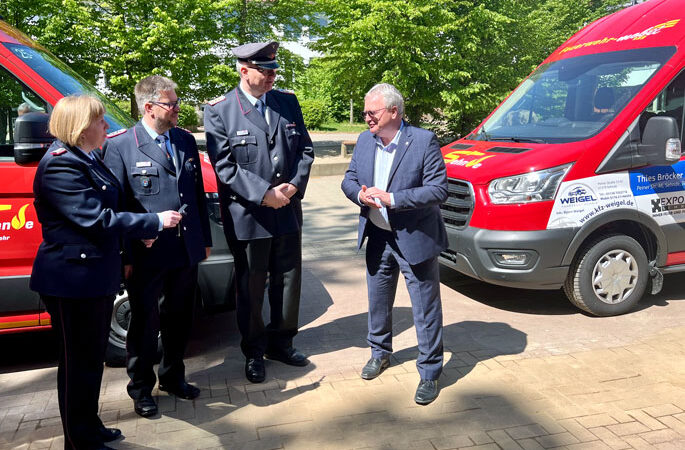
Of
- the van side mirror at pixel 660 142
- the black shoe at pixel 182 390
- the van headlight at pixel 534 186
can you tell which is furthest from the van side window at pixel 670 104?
the black shoe at pixel 182 390

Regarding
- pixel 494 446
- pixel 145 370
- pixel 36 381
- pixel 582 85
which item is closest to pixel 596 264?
pixel 582 85

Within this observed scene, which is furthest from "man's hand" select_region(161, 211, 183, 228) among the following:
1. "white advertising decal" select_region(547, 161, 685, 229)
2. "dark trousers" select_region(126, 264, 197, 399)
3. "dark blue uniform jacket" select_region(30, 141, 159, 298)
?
"white advertising decal" select_region(547, 161, 685, 229)

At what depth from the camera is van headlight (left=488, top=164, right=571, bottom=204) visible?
4.88m

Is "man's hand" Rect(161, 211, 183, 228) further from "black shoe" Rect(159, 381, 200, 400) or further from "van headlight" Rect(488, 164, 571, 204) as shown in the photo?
"van headlight" Rect(488, 164, 571, 204)

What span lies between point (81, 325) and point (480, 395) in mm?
2329

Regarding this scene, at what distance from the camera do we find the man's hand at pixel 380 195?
370 centimetres

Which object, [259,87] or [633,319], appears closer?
[259,87]

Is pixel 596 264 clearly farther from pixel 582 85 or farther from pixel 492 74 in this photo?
pixel 492 74

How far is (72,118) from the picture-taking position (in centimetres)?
290

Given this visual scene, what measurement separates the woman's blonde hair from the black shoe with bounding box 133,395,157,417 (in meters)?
1.62

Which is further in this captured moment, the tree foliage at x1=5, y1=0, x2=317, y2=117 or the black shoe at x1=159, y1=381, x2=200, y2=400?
the tree foliage at x1=5, y1=0, x2=317, y2=117

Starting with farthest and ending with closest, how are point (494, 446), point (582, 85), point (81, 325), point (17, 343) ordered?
1. point (582, 85)
2. point (17, 343)
3. point (494, 446)
4. point (81, 325)

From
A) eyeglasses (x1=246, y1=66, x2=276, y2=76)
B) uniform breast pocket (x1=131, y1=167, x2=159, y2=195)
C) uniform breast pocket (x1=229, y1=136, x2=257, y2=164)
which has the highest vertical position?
eyeglasses (x1=246, y1=66, x2=276, y2=76)

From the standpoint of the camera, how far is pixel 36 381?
14.0 ft
